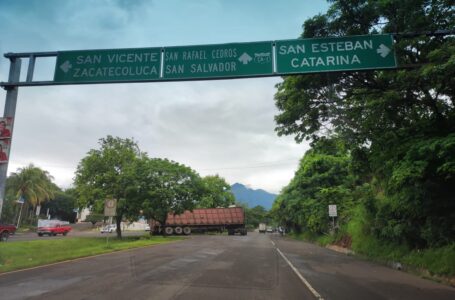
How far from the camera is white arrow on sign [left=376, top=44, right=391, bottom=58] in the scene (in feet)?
35.4

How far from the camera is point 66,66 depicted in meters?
11.5

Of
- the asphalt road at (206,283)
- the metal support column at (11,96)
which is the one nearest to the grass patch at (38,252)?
the asphalt road at (206,283)

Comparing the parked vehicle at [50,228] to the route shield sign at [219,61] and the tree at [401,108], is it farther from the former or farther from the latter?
the route shield sign at [219,61]

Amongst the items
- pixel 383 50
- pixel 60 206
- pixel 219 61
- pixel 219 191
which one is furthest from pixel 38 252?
pixel 60 206

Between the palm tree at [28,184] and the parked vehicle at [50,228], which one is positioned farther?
the palm tree at [28,184]

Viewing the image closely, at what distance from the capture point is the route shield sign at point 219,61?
35.3 ft

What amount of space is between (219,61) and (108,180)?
28.7m

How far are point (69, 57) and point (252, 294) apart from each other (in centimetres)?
795

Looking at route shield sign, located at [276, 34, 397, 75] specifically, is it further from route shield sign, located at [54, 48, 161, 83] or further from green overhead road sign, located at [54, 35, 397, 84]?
route shield sign, located at [54, 48, 161, 83]

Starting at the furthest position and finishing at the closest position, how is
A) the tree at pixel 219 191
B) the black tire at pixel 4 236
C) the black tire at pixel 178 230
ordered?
the tree at pixel 219 191 < the black tire at pixel 178 230 < the black tire at pixel 4 236

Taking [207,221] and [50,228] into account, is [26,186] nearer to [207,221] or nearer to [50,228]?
[50,228]

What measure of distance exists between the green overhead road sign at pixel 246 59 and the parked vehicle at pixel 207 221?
47207mm

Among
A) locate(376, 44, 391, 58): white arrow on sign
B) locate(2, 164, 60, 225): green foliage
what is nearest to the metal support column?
locate(376, 44, 391, 58): white arrow on sign

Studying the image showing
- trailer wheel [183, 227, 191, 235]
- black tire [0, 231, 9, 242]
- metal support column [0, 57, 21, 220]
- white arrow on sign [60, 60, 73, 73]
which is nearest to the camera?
white arrow on sign [60, 60, 73, 73]
